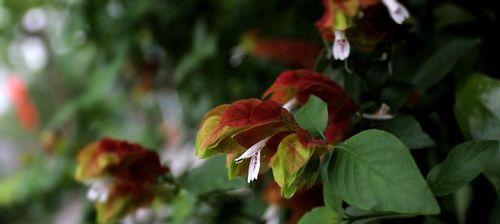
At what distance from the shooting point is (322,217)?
379 millimetres

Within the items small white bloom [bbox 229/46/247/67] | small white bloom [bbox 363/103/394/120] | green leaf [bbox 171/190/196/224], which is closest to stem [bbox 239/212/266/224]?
green leaf [bbox 171/190/196/224]

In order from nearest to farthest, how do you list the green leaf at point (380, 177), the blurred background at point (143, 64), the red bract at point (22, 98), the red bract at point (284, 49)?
the green leaf at point (380, 177) → the red bract at point (284, 49) → the blurred background at point (143, 64) → the red bract at point (22, 98)

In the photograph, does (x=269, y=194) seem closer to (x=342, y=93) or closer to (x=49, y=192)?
(x=342, y=93)

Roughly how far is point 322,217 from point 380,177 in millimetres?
74

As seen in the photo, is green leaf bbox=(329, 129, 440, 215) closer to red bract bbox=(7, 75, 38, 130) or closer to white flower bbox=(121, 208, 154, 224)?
white flower bbox=(121, 208, 154, 224)

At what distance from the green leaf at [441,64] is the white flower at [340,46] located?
12 cm

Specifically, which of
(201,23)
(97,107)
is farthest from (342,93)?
(97,107)

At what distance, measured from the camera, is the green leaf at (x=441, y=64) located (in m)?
0.50

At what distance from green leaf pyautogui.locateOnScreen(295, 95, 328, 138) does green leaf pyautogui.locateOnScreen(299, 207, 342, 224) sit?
0.05m

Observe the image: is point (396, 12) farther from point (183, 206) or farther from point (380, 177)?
point (183, 206)

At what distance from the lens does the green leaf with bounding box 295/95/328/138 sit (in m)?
0.36

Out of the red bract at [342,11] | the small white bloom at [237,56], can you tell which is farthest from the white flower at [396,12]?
the small white bloom at [237,56]

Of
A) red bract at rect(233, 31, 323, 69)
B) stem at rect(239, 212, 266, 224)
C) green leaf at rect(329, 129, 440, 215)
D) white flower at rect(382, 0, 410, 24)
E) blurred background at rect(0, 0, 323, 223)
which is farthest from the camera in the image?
blurred background at rect(0, 0, 323, 223)

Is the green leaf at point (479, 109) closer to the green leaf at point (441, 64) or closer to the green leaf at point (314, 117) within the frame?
the green leaf at point (441, 64)
